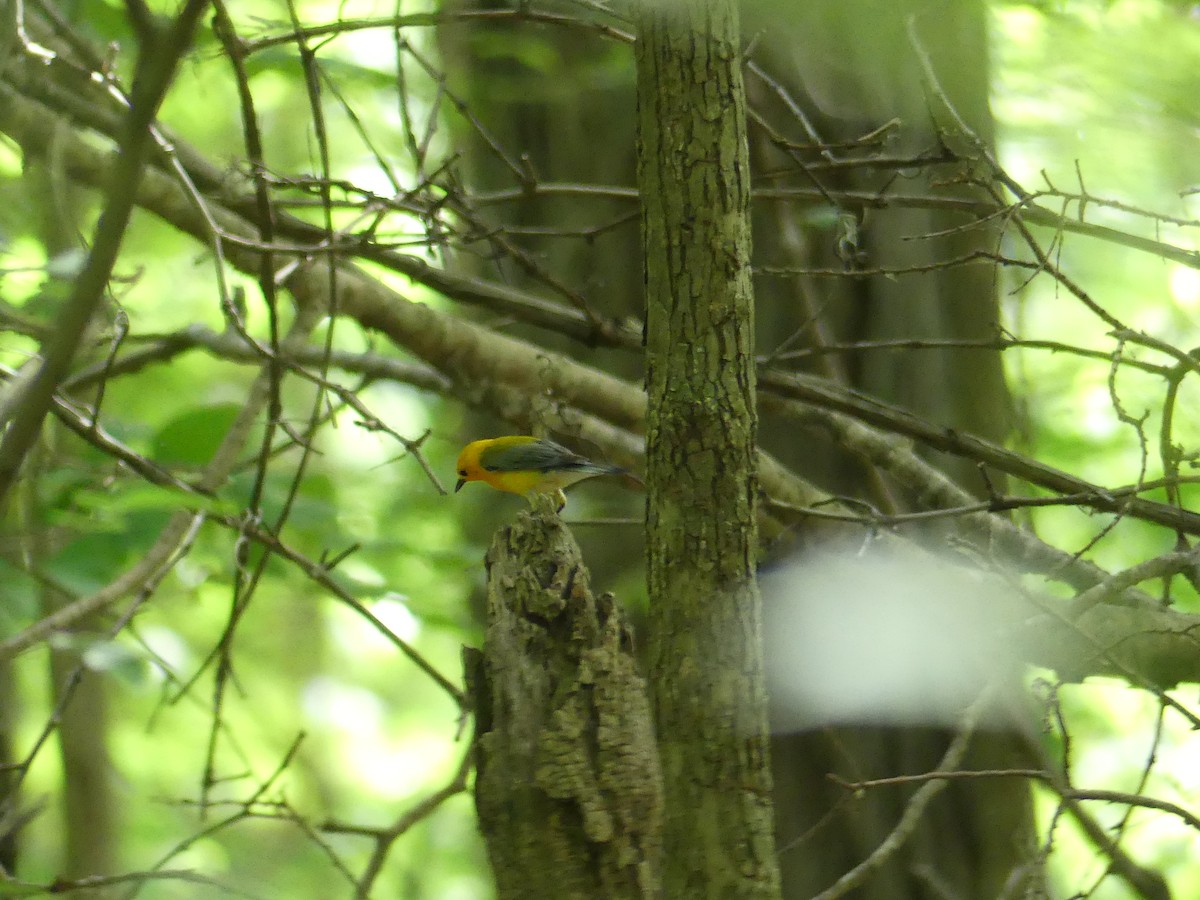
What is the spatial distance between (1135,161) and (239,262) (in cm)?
308

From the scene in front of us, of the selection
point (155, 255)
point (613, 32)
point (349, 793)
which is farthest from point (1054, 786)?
point (349, 793)

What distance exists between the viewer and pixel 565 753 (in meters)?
1.79

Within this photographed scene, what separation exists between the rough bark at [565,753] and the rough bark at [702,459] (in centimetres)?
19

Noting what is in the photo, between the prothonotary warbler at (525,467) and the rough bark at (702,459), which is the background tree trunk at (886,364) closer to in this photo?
the prothonotary warbler at (525,467)

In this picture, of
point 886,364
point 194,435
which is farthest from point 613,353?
point 194,435

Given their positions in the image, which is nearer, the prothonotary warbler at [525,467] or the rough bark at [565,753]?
the rough bark at [565,753]

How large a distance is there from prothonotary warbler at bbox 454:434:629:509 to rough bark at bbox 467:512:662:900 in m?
2.26

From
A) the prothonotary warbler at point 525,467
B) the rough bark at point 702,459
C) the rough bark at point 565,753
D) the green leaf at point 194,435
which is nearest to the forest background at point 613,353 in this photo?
the green leaf at point 194,435

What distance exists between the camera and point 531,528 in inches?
81.9

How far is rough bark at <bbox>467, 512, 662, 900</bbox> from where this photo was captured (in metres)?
1.80

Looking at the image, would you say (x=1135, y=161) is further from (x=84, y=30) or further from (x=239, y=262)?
(x=84, y=30)

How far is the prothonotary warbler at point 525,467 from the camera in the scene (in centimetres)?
451

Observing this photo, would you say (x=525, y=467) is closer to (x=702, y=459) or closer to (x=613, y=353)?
(x=613, y=353)

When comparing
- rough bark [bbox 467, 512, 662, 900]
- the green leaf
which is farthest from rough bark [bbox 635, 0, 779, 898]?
the green leaf
